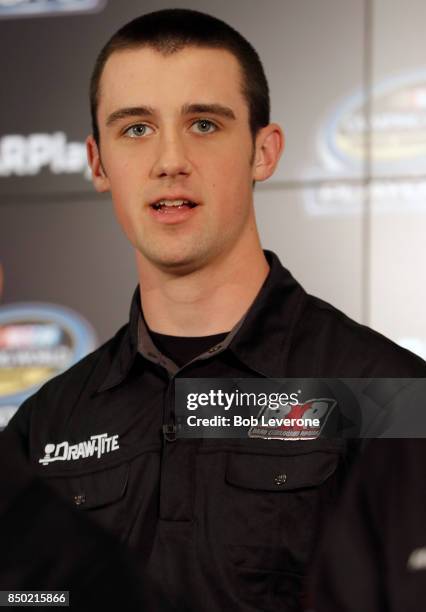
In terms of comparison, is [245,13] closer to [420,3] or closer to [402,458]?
[420,3]

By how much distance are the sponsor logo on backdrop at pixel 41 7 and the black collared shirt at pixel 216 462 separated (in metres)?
0.90

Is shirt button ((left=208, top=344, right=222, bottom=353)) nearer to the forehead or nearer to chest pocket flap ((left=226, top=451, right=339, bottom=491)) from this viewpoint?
chest pocket flap ((left=226, top=451, right=339, bottom=491))

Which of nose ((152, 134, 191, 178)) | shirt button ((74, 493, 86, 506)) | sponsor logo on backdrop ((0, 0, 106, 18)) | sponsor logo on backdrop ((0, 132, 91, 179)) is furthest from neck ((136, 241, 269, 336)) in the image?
sponsor logo on backdrop ((0, 0, 106, 18))

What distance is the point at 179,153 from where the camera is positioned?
54.9 inches

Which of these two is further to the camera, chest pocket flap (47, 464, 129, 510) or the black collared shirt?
chest pocket flap (47, 464, 129, 510)

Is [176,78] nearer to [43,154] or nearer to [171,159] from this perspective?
[171,159]

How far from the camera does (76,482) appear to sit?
1.43 meters

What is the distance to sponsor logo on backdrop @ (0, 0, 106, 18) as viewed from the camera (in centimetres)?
217

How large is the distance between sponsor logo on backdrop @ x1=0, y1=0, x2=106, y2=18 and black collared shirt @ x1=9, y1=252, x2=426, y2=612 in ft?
2.95

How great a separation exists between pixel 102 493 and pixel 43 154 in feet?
3.22

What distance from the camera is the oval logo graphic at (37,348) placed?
6.92ft

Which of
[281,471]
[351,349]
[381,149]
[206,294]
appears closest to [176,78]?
[206,294]

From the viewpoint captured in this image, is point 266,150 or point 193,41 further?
point 266,150

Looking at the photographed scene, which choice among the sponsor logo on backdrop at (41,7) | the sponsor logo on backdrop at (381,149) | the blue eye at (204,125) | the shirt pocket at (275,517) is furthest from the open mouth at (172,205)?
the sponsor logo on backdrop at (41,7)
